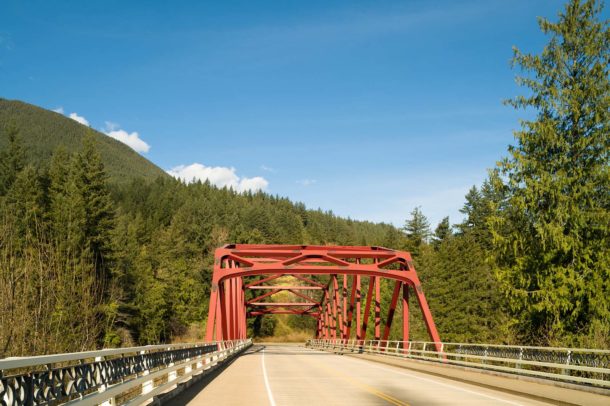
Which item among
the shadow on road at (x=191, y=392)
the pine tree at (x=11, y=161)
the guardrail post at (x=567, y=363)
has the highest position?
the pine tree at (x=11, y=161)

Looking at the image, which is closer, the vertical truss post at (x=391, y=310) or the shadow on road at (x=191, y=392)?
the shadow on road at (x=191, y=392)

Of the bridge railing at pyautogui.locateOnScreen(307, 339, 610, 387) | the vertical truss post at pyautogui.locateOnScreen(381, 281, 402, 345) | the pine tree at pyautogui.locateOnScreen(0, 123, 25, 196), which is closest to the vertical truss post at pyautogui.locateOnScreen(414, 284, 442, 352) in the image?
the bridge railing at pyautogui.locateOnScreen(307, 339, 610, 387)

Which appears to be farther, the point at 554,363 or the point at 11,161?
the point at 11,161

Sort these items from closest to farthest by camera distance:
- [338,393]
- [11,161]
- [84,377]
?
[84,377] → [338,393] → [11,161]

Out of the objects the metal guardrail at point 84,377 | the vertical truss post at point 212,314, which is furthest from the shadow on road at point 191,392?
the vertical truss post at point 212,314

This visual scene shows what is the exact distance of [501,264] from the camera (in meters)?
26.1

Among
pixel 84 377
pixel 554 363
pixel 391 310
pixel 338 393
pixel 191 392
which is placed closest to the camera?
pixel 84 377

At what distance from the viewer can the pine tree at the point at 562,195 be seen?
22.5m

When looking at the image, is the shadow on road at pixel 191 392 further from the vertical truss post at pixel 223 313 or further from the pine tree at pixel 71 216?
the pine tree at pixel 71 216

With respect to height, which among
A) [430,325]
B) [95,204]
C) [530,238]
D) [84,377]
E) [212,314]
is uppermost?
[95,204]

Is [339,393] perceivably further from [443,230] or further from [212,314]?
[443,230]

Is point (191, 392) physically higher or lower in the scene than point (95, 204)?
lower

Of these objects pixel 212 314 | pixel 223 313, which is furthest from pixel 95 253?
pixel 212 314

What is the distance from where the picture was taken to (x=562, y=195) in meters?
23.6
